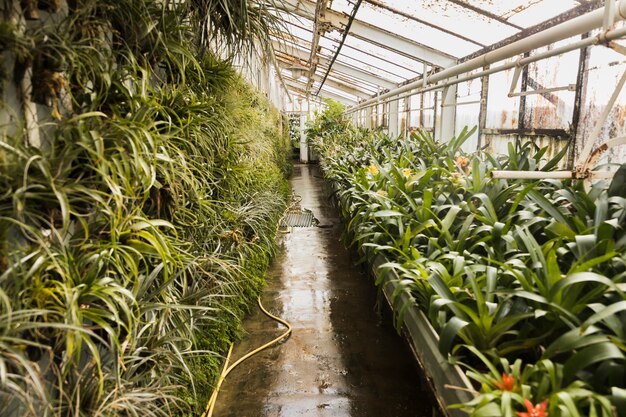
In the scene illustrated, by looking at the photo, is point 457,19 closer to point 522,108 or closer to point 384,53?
point 522,108

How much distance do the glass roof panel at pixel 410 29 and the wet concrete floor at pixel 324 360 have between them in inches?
129

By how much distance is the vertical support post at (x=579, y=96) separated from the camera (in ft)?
10.0

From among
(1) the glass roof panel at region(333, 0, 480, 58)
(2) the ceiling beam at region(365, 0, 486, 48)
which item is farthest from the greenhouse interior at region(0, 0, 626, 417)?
(1) the glass roof panel at region(333, 0, 480, 58)

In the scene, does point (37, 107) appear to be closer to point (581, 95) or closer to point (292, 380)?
point (292, 380)

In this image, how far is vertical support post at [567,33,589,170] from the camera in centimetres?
305

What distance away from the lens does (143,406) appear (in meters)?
1.30

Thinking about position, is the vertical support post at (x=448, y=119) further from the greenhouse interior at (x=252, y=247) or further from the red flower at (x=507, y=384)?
the red flower at (x=507, y=384)

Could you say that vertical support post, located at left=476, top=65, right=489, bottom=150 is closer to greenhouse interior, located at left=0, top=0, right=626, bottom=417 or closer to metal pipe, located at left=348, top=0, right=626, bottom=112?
greenhouse interior, located at left=0, top=0, right=626, bottom=417

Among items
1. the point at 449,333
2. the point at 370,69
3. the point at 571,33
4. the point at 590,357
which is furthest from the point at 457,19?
Result: the point at 370,69

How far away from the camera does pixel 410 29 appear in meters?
5.48

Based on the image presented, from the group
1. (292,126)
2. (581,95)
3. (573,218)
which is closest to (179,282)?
(573,218)

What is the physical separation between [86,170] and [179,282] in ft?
2.97

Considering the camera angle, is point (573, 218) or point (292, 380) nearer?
point (573, 218)

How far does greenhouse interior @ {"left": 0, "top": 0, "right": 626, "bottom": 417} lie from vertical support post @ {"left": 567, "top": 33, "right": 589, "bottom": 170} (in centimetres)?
2
